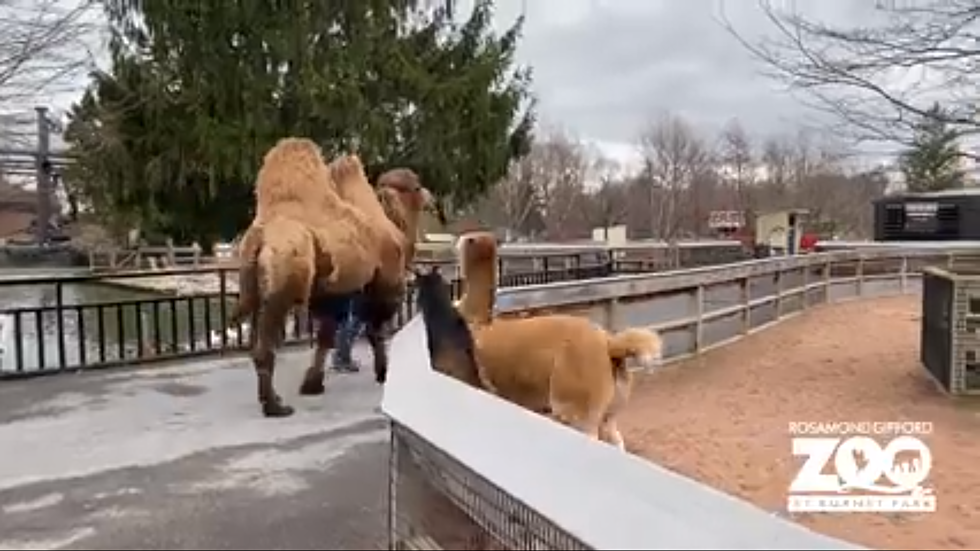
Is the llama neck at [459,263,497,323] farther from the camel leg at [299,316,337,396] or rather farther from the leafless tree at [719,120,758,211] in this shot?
the leafless tree at [719,120,758,211]

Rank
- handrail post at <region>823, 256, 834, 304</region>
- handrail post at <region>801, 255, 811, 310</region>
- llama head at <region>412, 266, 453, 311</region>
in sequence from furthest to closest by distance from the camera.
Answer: handrail post at <region>823, 256, 834, 304</region> < handrail post at <region>801, 255, 811, 310</region> < llama head at <region>412, 266, 453, 311</region>

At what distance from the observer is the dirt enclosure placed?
551 cm

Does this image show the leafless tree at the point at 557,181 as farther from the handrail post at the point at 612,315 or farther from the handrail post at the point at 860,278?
the handrail post at the point at 612,315

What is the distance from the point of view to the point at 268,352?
6.78 metres

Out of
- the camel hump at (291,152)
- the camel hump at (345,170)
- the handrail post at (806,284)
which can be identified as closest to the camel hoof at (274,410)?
the camel hump at (291,152)

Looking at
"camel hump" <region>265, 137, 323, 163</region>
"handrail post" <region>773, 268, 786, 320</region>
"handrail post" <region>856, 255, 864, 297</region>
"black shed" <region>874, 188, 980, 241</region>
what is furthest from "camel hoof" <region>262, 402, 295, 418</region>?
"black shed" <region>874, 188, 980, 241</region>

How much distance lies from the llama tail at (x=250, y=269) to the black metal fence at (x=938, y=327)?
6.83 metres

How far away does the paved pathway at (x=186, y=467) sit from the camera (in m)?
4.14

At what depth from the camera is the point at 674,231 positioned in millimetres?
56719

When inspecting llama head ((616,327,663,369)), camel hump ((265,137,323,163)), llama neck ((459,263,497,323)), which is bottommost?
llama head ((616,327,663,369))

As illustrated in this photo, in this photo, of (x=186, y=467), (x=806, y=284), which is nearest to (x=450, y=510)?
(x=186, y=467)

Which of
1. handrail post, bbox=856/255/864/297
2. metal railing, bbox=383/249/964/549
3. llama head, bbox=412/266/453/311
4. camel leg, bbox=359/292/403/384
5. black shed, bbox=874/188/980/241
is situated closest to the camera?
metal railing, bbox=383/249/964/549

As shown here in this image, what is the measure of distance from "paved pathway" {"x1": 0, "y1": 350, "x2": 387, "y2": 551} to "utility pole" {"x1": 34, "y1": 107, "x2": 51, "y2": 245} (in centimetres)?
495

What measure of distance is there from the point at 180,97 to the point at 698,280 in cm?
768
